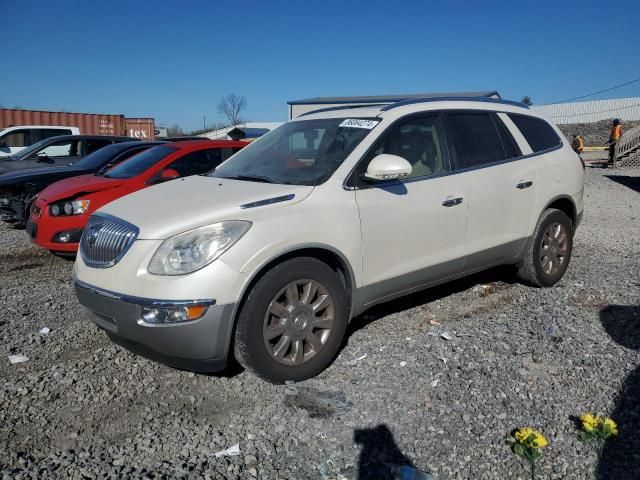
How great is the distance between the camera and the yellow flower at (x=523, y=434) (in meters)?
2.80

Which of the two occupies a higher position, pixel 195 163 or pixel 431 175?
pixel 195 163

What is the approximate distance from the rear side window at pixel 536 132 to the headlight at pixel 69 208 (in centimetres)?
497

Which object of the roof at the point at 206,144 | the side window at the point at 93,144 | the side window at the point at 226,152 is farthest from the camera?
the side window at the point at 93,144

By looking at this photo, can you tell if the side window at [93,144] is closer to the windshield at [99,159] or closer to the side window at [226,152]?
the windshield at [99,159]

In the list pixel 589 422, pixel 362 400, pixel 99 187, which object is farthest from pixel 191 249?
pixel 99 187

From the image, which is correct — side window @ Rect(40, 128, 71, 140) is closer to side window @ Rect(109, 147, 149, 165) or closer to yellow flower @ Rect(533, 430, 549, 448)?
side window @ Rect(109, 147, 149, 165)

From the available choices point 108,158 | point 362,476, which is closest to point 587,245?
point 362,476

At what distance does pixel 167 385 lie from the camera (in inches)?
141

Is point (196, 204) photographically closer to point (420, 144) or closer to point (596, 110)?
point (420, 144)

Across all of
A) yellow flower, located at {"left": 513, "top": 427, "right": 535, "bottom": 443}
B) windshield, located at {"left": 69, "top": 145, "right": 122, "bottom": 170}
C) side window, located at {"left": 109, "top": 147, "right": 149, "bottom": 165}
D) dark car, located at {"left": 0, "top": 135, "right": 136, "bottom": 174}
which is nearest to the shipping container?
dark car, located at {"left": 0, "top": 135, "right": 136, "bottom": 174}

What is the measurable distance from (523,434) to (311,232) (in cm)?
167

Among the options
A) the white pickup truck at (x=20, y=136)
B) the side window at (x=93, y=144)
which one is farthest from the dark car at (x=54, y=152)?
the white pickup truck at (x=20, y=136)

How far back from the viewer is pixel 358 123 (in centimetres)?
416

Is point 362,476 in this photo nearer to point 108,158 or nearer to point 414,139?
point 414,139
